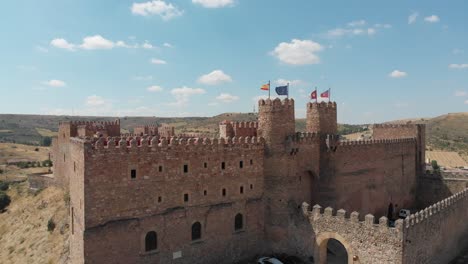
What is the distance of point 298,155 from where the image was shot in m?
24.9

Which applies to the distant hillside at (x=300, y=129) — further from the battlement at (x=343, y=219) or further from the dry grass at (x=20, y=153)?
the battlement at (x=343, y=219)

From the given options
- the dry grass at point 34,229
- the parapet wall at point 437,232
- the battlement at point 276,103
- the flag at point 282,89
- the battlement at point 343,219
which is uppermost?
the flag at point 282,89

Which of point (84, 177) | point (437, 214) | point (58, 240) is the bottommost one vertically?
point (58, 240)

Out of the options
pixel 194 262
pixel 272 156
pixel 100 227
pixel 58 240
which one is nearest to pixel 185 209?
pixel 194 262

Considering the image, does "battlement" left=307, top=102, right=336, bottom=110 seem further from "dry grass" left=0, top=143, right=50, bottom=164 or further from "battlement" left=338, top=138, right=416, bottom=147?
"dry grass" left=0, top=143, right=50, bottom=164

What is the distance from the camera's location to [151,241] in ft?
67.2

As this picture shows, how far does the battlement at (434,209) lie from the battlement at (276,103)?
9534 millimetres

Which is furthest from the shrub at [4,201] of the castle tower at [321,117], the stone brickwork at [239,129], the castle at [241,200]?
the castle tower at [321,117]

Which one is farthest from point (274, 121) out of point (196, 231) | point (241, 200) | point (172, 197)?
point (196, 231)

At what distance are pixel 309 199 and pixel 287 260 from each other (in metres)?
5.08

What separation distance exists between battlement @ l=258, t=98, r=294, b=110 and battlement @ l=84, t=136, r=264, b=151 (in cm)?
222

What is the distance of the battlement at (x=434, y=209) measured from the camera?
19.7 meters

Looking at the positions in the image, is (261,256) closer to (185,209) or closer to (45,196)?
(185,209)

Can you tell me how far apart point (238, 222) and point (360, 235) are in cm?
744
